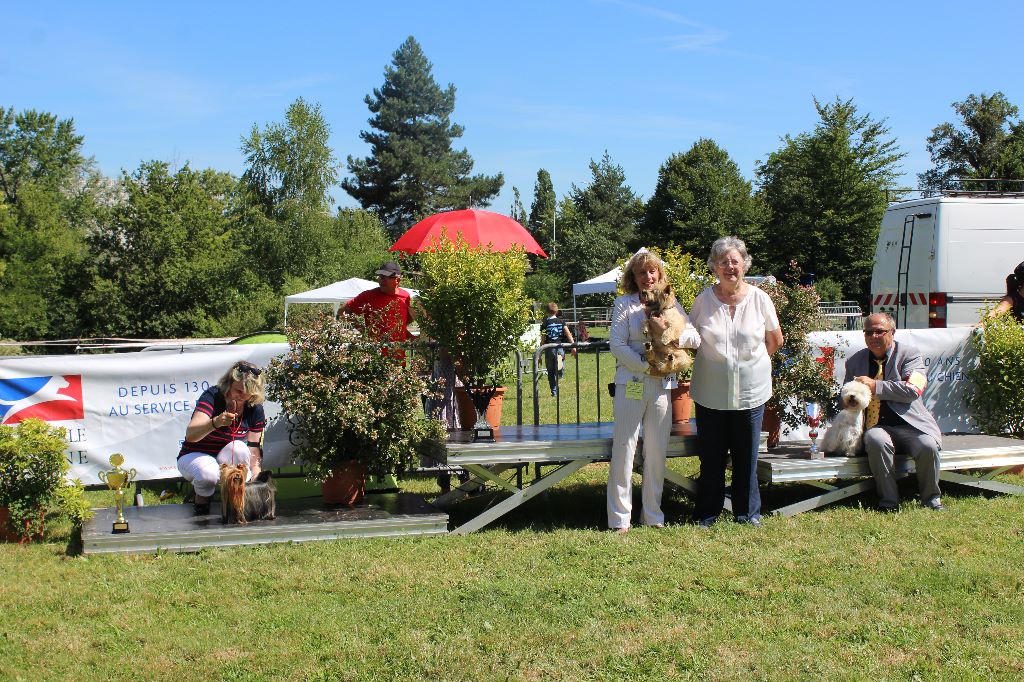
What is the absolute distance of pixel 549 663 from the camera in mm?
3779

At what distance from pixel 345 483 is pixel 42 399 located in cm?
289

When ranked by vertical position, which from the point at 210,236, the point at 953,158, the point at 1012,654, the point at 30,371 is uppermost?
the point at 953,158

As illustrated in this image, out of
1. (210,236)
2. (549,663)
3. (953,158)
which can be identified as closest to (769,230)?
(953,158)

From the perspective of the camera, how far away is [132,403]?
7539 mm

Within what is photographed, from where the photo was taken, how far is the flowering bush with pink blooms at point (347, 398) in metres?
5.83

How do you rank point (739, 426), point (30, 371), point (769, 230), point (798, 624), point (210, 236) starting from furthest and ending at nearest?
point (769, 230), point (210, 236), point (30, 371), point (739, 426), point (798, 624)

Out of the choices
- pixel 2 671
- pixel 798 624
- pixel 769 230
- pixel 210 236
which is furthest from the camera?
pixel 769 230

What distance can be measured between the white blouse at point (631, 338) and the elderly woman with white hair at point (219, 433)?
7.76 ft

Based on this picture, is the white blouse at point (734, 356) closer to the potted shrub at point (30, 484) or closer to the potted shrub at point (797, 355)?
the potted shrub at point (797, 355)

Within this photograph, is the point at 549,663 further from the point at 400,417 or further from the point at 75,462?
the point at 75,462

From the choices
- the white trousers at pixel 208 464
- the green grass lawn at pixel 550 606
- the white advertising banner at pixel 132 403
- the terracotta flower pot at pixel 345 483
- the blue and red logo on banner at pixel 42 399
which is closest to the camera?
the green grass lawn at pixel 550 606

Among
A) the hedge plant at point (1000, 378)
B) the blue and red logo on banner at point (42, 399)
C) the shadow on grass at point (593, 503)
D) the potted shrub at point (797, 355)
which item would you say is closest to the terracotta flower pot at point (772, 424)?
the potted shrub at point (797, 355)

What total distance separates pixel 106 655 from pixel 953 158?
158 feet

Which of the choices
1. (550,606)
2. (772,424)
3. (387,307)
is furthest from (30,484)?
(772,424)
